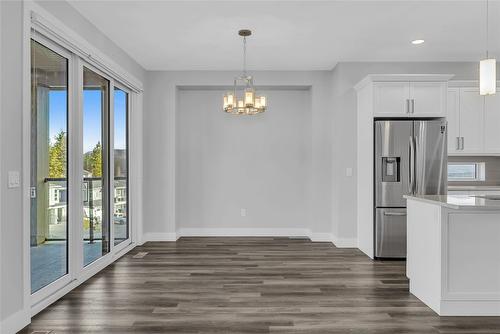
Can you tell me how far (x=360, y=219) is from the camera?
543 centimetres

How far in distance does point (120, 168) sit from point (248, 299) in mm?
2859

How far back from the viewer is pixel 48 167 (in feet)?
11.1

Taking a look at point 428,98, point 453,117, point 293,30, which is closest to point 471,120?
point 453,117

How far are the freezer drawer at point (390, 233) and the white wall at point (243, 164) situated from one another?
5.43 ft

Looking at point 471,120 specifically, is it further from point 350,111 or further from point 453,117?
point 350,111

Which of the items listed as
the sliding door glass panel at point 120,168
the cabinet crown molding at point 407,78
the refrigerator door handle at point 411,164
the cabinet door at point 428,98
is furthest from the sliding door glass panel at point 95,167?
the cabinet door at point 428,98

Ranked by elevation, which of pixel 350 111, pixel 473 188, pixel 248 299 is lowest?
pixel 248 299

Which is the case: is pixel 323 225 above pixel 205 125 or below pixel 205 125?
below

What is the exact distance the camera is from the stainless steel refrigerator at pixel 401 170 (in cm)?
487

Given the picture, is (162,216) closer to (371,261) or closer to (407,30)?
(371,261)

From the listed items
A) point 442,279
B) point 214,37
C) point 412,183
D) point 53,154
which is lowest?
point 442,279

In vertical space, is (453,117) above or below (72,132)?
above

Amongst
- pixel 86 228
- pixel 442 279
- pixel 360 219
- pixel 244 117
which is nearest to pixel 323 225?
pixel 360 219

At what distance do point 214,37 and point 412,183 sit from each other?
3153 mm
